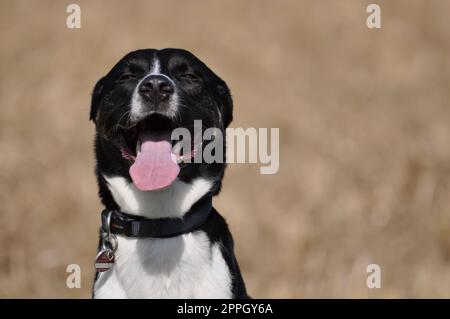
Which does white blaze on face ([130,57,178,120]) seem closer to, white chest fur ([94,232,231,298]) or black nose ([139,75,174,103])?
black nose ([139,75,174,103])

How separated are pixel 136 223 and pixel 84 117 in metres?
5.72

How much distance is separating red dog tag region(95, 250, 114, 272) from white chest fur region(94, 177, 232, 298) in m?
0.06

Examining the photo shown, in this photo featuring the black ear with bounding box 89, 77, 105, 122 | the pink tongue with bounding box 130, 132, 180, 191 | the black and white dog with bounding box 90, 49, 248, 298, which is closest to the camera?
the pink tongue with bounding box 130, 132, 180, 191

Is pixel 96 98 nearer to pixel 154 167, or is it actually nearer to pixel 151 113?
pixel 151 113

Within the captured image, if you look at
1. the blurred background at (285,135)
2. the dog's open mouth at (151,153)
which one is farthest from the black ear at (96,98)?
the blurred background at (285,135)

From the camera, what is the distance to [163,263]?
438cm

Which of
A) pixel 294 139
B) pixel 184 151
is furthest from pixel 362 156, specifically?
pixel 184 151

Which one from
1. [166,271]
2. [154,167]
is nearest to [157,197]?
[154,167]

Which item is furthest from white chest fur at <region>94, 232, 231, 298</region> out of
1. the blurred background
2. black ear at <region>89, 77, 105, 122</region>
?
the blurred background

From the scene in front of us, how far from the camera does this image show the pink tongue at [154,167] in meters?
4.24

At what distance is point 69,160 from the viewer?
9.48 meters

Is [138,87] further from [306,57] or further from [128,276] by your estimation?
[306,57]

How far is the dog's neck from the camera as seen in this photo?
4.42 metres

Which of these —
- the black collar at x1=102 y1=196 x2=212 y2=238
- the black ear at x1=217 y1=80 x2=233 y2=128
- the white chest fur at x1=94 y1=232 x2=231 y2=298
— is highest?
the black ear at x1=217 y1=80 x2=233 y2=128
